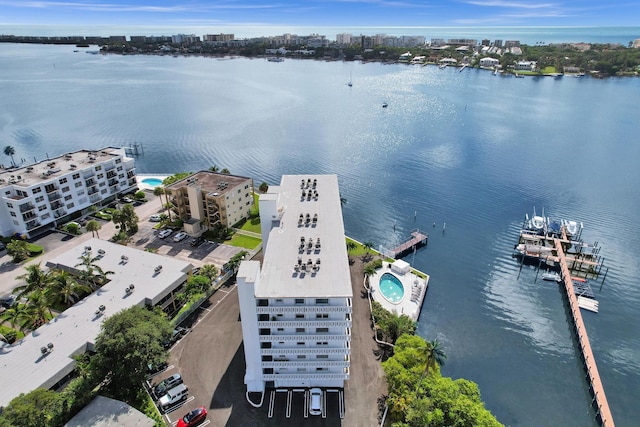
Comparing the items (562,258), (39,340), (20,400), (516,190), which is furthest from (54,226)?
(516,190)

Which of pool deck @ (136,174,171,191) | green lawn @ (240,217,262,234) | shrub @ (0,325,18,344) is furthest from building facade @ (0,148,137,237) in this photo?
green lawn @ (240,217,262,234)

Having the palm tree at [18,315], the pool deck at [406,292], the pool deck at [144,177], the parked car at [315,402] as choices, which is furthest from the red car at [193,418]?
the pool deck at [144,177]

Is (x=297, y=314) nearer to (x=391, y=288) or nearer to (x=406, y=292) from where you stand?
(x=391, y=288)

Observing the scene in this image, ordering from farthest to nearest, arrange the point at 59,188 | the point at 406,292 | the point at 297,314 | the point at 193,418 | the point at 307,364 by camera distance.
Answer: the point at 59,188 → the point at 406,292 → the point at 307,364 → the point at 297,314 → the point at 193,418

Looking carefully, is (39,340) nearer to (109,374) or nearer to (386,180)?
(109,374)

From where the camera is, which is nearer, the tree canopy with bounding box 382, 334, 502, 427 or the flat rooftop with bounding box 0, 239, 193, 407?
the tree canopy with bounding box 382, 334, 502, 427

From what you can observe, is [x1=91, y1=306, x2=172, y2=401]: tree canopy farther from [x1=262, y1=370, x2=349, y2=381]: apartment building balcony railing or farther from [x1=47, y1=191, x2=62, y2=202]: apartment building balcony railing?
[x1=47, y1=191, x2=62, y2=202]: apartment building balcony railing

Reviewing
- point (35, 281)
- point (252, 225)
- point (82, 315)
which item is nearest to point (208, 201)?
point (252, 225)
